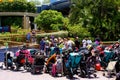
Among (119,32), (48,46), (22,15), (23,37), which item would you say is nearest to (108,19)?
(119,32)

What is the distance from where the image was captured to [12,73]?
1927cm

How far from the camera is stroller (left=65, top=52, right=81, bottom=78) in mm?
17484

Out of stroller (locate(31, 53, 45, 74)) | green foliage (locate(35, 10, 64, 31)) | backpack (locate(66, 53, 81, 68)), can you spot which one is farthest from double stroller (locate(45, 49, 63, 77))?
green foliage (locate(35, 10, 64, 31))

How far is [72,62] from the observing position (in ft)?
57.6

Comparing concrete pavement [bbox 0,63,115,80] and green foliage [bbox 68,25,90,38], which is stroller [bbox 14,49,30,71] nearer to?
concrete pavement [bbox 0,63,115,80]

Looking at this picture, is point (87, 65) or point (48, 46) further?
point (48, 46)

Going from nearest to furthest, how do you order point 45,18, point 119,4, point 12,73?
point 12,73 < point 119,4 < point 45,18

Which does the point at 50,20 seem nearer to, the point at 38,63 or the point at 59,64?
the point at 38,63

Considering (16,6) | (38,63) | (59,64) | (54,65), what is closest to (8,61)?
(38,63)

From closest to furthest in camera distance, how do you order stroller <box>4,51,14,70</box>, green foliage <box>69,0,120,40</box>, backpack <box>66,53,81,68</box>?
1. backpack <box>66,53,81,68</box>
2. stroller <box>4,51,14,70</box>
3. green foliage <box>69,0,120,40</box>

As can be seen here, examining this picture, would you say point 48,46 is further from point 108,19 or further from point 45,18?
point 45,18

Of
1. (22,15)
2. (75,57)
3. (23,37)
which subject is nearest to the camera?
(75,57)

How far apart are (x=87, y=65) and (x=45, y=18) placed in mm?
27535

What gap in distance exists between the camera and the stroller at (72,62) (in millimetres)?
17484
